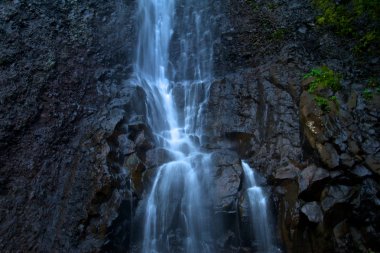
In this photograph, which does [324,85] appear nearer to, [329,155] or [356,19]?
[329,155]

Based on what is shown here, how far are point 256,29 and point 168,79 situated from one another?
3.64 m

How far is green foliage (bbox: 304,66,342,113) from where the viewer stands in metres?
7.02

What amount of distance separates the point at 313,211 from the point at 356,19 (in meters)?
6.49

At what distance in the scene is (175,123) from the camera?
9.84m

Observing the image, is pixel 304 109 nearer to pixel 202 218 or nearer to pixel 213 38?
pixel 202 218

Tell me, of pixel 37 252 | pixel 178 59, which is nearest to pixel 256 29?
pixel 178 59

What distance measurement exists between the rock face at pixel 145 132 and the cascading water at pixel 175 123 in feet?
1.19

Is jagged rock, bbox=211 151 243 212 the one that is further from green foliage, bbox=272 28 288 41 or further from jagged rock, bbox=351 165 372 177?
green foliage, bbox=272 28 288 41

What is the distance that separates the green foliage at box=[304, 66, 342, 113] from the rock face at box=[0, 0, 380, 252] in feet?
0.68

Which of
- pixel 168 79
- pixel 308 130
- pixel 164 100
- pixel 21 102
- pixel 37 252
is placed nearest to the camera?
pixel 37 252

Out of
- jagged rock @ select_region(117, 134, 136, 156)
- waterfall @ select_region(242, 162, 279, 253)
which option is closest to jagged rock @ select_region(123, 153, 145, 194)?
jagged rock @ select_region(117, 134, 136, 156)

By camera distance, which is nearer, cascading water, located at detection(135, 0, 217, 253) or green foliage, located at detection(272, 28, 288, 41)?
cascading water, located at detection(135, 0, 217, 253)

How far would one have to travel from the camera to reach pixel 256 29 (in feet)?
34.6

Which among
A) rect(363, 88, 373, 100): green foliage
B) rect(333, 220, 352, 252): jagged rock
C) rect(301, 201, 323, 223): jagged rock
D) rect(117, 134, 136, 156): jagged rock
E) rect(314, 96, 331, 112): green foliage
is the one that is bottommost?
rect(333, 220, 352, 252): jagged rock
